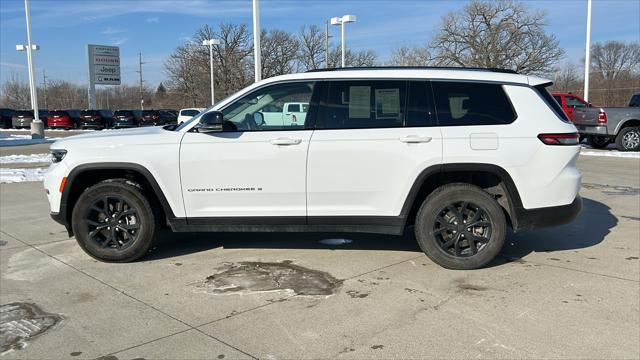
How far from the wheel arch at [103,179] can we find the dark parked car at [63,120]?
4263cm

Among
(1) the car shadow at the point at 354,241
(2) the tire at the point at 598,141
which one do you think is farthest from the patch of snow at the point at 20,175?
(2) the tire at the point at 598,141

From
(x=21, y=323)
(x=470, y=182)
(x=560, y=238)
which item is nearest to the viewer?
(x=21, y=323)

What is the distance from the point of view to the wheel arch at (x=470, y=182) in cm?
493

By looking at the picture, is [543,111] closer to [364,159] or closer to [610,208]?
[364,159]

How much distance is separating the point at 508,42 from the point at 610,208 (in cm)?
4609

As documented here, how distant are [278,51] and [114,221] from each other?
2702 inches

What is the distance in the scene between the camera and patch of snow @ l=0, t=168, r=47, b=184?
38.9 ft

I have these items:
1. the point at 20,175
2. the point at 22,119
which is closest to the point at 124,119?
the point at 22,119

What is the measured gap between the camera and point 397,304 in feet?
14.0

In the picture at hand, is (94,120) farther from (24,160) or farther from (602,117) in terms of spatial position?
(602,117)

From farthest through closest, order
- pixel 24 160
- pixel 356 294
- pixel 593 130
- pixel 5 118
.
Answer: pixel 5 118 < pixel 593 130 < pixel 24 160 < pixel 356 294

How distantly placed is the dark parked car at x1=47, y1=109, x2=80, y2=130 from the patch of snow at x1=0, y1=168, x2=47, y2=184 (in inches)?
1329

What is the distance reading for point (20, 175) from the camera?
12.3 m

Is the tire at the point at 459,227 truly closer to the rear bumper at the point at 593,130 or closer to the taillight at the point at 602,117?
the taillight at the point at 602,117
